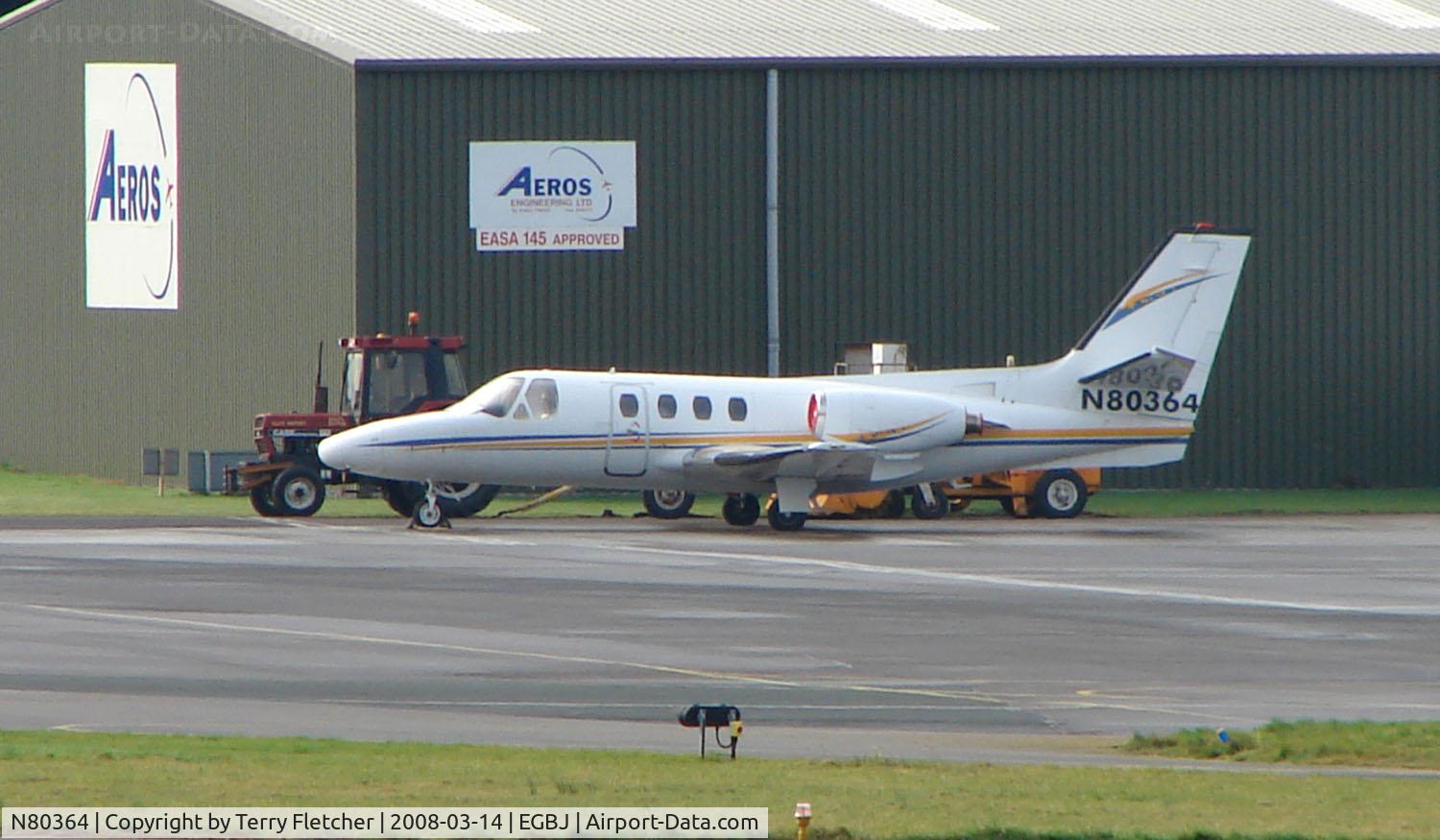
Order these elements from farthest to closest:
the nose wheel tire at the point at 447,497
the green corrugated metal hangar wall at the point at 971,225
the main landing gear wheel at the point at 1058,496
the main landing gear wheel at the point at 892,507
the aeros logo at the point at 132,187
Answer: the aeros logo at the point at 132,187 → the green corrugated metal hangar wall at the point at 971,225 → the main landing gear wheel at the point at 892,507 → the main landing gear wheel at the point at 1058,496 → the nose wheel tire at the point at 447,497

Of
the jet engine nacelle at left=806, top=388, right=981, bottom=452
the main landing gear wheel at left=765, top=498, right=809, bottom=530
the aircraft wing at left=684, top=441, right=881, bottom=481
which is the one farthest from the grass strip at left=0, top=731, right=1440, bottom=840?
the jet engine nacelle at left=806, top=388, right=981, bottom=452

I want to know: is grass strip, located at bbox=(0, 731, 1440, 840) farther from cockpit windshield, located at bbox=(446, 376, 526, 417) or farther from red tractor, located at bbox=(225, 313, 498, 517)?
red tractor, located at bbox=(225, 313, 498, 517)

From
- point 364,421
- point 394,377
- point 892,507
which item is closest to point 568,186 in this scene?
point 394,377

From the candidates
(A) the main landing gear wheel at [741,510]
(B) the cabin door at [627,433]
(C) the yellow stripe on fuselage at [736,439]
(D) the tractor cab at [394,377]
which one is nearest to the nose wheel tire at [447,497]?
(D) the tractor cab at [394,377]

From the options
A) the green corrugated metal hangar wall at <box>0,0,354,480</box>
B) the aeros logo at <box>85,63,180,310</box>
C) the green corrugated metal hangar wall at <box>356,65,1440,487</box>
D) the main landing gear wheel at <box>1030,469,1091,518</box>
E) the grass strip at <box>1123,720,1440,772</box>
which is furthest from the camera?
the aeros logo at <box>85,63,180,310</box>

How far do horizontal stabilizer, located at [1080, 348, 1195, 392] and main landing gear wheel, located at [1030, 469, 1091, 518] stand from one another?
205 cm

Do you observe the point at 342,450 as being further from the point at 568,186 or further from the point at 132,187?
the point at 132,187

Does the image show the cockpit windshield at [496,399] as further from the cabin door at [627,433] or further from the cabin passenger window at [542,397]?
the cabin door at [627,433]

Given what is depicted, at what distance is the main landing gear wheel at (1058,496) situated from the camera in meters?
38.2

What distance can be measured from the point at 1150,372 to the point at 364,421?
12902mm

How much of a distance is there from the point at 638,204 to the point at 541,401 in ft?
33.7

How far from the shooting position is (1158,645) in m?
21.1

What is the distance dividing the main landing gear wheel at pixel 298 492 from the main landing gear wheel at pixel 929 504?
9930 mm

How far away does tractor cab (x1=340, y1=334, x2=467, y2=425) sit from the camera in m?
36.9
